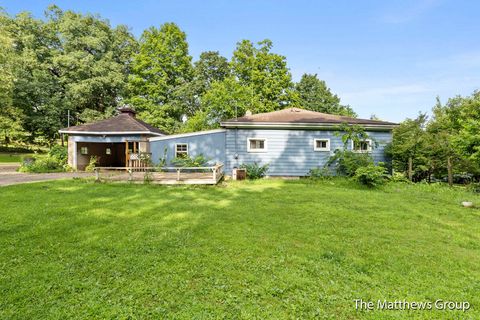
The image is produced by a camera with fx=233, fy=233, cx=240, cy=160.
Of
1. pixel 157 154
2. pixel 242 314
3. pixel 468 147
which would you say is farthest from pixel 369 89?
pixel 242 314

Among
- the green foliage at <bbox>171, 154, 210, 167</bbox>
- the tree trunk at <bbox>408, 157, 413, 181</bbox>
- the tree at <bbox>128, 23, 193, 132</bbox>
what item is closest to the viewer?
the tree trunk at <bbox>408, 157, 413, 181</bbox>

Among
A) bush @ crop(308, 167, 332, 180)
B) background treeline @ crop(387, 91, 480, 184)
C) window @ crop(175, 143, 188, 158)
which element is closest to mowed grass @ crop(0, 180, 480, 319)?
bush @ crop(308, 167, 332, 180)

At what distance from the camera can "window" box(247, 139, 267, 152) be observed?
43.3ft

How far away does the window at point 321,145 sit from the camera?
43.5 feet

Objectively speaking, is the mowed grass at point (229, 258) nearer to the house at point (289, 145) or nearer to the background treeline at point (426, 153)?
the background treeline at point (426, 153)

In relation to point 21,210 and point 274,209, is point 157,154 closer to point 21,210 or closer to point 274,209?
point 21,210

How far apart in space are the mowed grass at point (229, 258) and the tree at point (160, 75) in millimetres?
21373

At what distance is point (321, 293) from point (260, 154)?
10.5 meters

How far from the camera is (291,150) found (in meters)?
13.2

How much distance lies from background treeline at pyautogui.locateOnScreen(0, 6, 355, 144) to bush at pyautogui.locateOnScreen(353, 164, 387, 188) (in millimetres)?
16744

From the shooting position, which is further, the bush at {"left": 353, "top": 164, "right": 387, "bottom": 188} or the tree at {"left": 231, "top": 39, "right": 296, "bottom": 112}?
the tree at {"left": 231, "top": 39, "right": 296, "bottom": 112}

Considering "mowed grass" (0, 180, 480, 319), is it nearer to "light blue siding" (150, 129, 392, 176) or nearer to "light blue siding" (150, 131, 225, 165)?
"light blue siding" (150, 129, 392, 176)

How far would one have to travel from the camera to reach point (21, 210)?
6.12 meters

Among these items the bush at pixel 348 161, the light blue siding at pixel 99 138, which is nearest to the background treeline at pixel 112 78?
the light blue siding at pixel 99 138
